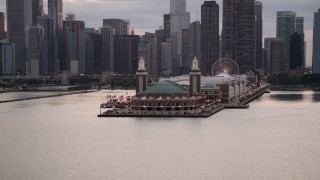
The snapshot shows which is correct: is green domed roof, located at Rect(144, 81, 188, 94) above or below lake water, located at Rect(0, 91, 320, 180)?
above

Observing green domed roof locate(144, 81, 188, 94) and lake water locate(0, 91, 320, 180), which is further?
green domed roof locate(144, 81, 188, 94)

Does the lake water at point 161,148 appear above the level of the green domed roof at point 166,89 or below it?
below

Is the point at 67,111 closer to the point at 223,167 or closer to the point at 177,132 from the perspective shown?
the point at 177,132

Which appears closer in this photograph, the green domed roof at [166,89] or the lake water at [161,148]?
the lake water at [161,148]

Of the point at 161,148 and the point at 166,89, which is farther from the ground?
the point at 166,89

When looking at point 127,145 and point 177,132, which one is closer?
point 127,145

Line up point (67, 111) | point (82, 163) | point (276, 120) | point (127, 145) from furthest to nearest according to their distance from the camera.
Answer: point (67, 111), point (276, 120), point (127, 145), point (82, 163)

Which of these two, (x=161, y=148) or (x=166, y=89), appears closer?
(x=161, y=148)

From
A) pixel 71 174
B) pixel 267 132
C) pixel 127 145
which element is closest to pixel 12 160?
pixel 71 174
